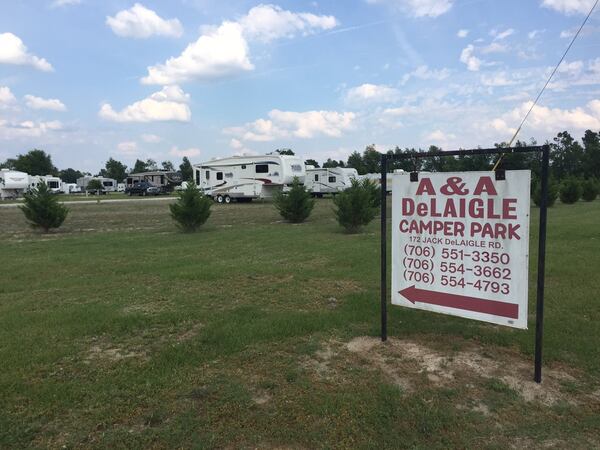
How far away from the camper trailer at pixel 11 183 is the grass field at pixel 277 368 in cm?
3819

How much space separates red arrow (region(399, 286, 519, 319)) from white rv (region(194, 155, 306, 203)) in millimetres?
22067

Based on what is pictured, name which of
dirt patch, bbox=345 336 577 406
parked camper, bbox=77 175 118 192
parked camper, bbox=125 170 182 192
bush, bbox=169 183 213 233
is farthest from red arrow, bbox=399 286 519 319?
parked camper, bbox=77 175 118 192

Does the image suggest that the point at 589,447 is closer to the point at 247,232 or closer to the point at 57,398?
the point at 57,398

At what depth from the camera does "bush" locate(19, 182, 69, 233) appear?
45.3 ft

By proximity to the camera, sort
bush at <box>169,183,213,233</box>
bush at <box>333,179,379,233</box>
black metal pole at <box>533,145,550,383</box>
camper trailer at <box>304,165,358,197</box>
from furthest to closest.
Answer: camper trailer at <box>304,165,358,197</box> → bush at <box>169,183,213,233</box> → bush at <box>333,179,379,233</box> → black metal pole at <box>533,145,550,383</box>

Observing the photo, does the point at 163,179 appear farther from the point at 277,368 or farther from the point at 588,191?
the point at 277,368

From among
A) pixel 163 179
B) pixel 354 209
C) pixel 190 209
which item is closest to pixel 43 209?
pixel 190 209

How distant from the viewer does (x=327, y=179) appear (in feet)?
115

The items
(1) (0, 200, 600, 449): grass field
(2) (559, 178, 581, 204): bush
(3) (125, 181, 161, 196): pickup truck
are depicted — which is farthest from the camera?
(3) (125, 181, 161, 196): pickup truck

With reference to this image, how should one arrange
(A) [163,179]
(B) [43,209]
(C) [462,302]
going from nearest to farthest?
(C) [462,302] → (B) [43,209] → (A) [163,179]

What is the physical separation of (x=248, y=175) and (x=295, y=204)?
470 inches

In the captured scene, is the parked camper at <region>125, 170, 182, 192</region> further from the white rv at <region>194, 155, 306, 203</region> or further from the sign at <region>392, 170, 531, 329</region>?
the sign at <region>392, 170, 531, 329</region>

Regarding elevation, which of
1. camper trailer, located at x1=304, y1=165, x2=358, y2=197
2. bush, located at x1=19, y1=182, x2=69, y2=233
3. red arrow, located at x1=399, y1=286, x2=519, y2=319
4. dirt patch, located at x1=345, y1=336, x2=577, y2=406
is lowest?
dirt patch, located at x1=345, y1=336, x2=577, y2=406

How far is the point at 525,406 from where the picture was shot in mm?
2906
